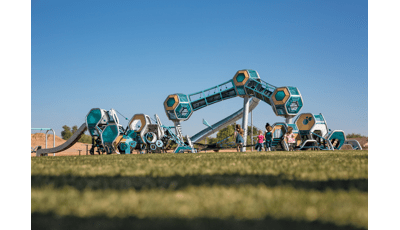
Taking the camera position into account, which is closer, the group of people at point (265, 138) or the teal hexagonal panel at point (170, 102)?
the group of people at point (265, 138)

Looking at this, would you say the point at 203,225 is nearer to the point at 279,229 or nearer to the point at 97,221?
the point at 279,229

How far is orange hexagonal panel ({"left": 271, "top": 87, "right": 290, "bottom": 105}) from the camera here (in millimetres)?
26875

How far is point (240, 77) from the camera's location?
2986 cm

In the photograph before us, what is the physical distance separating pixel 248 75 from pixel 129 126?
508 inches

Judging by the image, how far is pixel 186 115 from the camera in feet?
101

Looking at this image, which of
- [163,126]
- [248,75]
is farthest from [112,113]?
[248,75]

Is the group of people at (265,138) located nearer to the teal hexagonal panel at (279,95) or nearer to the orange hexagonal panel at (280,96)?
the orange hexagonal panel at (280,96)

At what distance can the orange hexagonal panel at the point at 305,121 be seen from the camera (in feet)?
73.9

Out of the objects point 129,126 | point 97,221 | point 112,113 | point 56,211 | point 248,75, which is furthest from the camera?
point 248,75

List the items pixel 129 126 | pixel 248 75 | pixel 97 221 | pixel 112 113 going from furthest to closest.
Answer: pixel 248 75, pixel 129 126, pixel 112 113, pixel 97 221

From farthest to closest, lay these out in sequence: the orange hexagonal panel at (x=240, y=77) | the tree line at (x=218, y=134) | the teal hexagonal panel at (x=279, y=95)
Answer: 1. the tree line at (x=218, y=134)
2. the orange hexagonal panel at (x=240, y=77)
3. the teal hexagonal panel at (x=279, y=95)

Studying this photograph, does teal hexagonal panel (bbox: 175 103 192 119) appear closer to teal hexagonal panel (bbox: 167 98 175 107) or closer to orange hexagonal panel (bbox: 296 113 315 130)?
teal hexagonal panel (bbox: 167 98 175 107)

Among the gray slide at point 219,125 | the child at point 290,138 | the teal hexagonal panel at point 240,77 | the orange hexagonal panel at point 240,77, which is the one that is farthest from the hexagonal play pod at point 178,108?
the child at point 290,138

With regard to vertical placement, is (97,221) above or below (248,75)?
below
